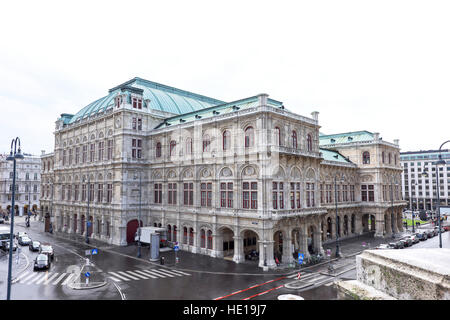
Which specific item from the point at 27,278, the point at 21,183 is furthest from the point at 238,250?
the point at 21,183

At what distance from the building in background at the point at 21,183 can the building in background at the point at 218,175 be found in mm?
48263

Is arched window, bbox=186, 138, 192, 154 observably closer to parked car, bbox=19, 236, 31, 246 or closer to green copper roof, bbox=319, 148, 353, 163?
green copper roof, bbox=319, 148, 353, 163

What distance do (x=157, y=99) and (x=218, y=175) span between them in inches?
1046

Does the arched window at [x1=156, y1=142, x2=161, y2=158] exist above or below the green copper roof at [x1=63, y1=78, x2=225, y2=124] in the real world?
below

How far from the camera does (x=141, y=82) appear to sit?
6319 cm

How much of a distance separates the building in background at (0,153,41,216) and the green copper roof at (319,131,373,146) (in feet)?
320

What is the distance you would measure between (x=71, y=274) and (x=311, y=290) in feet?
85.7

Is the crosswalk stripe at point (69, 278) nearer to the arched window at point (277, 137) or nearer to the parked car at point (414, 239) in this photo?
the arched window at point (277, 137)

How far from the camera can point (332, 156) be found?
62.6m

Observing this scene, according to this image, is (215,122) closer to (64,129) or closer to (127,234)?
(127,234)

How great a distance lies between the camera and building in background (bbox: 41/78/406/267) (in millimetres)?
39469

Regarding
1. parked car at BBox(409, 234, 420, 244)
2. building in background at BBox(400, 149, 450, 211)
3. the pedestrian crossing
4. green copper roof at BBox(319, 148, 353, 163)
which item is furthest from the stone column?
building in background at BBox(400, 149, 450, 211)

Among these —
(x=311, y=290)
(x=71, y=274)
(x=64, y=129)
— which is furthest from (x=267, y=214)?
(x=64, y=129)
